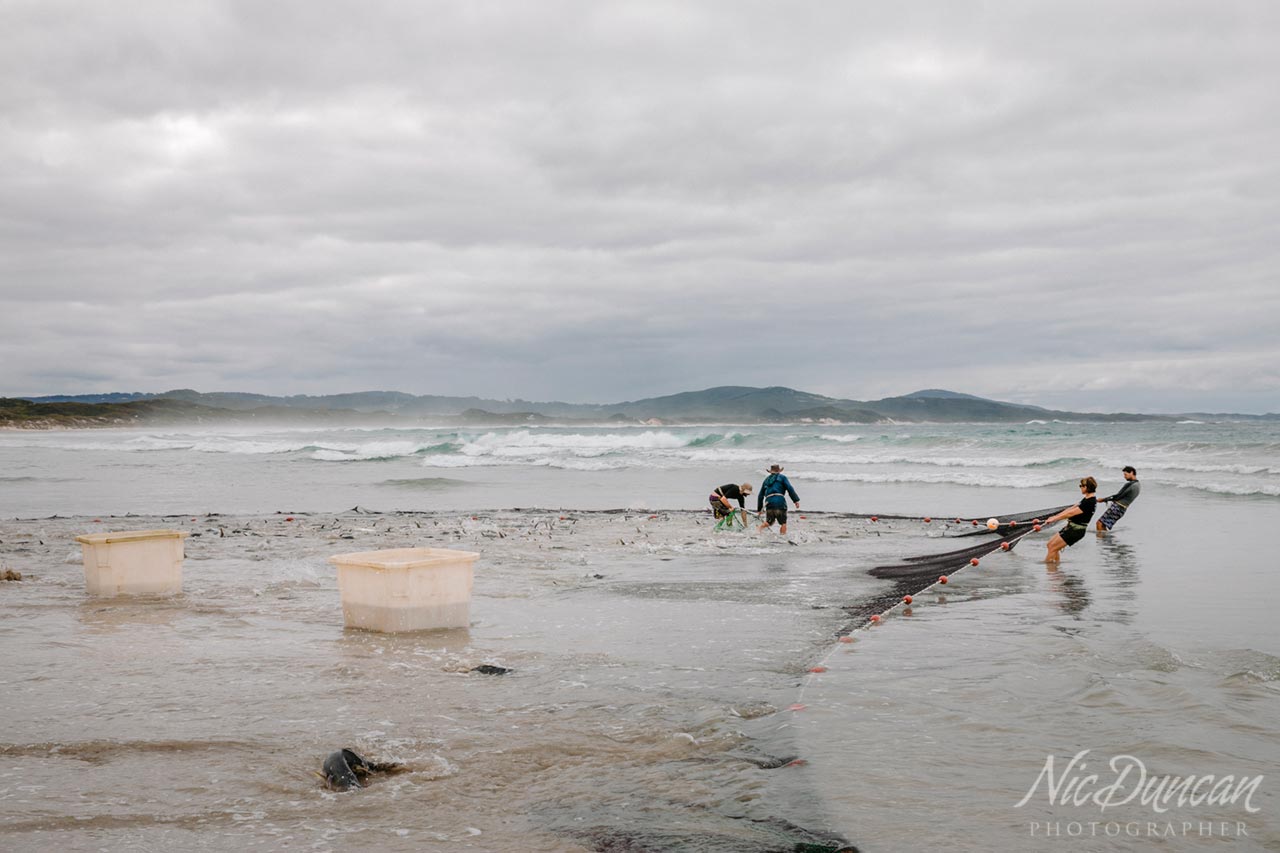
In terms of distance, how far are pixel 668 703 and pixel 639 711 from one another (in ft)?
0.95

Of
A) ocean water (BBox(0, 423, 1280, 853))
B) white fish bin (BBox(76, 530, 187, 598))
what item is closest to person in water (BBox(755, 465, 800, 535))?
ocean water (BBox(0, 423, 1280, 853))

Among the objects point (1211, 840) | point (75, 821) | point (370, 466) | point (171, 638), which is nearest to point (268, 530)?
point (171, 638)

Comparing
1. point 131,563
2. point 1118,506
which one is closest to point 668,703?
point 131,563

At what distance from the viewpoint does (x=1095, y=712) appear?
611 cm

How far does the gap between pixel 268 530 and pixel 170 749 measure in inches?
546

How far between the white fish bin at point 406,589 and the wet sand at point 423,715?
17 cm

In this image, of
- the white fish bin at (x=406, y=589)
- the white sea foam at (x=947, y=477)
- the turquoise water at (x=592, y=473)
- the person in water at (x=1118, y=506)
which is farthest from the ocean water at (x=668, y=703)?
the white sea foam at (x=947, y=477)

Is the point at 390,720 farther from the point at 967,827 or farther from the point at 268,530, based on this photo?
the point at 268,530

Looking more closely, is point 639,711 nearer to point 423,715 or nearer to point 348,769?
point 423,715

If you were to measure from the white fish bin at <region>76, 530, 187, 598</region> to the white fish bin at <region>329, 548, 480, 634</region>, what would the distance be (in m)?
3.00

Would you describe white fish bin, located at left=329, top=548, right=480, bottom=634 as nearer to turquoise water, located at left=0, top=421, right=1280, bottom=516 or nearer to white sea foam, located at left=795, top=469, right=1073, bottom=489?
turquoise water, located at left=0, top=421, right=1280, bottom=516

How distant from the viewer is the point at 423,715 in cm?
617

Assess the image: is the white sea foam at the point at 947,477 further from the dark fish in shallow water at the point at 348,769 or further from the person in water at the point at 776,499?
the dark fish in shallow water at the point at 348,769

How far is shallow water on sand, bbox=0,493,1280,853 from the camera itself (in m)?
4.46
